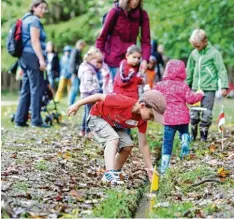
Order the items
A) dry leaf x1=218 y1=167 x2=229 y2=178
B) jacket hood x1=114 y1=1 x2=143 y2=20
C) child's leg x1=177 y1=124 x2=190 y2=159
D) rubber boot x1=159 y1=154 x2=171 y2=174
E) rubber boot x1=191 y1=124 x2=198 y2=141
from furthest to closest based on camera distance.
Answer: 1. rubber boot x1=191 y1=124 x2=198 y2=141
2. jacket hood x1=114 y1=1 x2=143 y2=20
3. child's leg x1=177 y1=124 x2=190 y2=159
4. rubber boot x1=159 y1=154 x2=171 y2=174
5. dry leaf x1=218 y1=167 x2=229 y2=178

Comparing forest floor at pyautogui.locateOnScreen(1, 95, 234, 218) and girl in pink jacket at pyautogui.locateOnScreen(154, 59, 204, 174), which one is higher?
girl in pink jacket at pyautogui.locateOnScreen(154, 59, 204, 174)

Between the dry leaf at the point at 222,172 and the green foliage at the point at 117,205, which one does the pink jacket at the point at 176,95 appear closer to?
the dry leaf at the point at 222,172

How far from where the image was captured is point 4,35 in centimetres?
3472

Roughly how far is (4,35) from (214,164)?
27.7m

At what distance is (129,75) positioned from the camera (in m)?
9.93

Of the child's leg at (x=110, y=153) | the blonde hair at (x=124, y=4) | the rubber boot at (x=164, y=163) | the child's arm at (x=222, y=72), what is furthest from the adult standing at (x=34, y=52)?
the child's leg at (x=110, y=153)

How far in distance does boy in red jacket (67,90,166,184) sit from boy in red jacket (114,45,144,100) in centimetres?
229

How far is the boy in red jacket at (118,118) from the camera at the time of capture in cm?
692

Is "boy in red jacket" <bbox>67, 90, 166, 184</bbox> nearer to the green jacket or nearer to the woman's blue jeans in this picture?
the green jacket

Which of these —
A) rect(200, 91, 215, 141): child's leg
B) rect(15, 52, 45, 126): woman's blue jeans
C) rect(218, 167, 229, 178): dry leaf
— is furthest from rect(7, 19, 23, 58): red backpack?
rect(218, 167, 229, 178): dry leaf

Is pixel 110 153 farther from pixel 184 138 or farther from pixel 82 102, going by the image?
pixel 184 138

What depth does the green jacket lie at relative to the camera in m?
10.9

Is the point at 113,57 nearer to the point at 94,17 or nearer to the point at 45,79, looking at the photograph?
the point at 45,79

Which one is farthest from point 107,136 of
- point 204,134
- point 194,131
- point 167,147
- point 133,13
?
point 194,131
